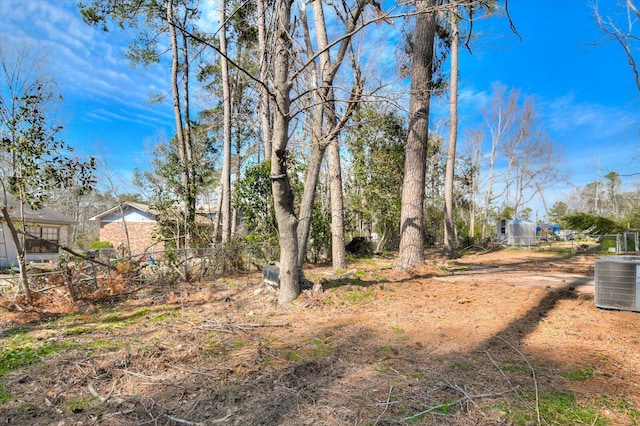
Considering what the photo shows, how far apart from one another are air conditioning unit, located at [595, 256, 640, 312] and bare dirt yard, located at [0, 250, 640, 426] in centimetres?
16

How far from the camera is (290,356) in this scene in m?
3.40

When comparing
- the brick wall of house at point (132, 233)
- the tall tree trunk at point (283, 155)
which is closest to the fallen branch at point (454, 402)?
the tall tree trunk at point (283, 155)

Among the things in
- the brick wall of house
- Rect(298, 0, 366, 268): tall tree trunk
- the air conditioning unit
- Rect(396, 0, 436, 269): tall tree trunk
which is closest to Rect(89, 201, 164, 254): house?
the brick wall of house

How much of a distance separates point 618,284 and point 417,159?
447 centimetres

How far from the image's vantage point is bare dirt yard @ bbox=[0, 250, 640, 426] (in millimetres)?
2406

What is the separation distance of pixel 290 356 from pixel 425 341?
1.44m

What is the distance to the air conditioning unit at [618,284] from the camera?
434 centimetres

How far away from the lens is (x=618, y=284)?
14.6 ft

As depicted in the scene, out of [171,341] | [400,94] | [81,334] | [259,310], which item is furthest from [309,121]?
[81,334]

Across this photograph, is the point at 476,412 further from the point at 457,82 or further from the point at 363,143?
the point at 457,82

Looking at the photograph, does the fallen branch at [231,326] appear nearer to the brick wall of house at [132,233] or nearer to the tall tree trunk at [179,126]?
the tall tree trunk at [179,126]

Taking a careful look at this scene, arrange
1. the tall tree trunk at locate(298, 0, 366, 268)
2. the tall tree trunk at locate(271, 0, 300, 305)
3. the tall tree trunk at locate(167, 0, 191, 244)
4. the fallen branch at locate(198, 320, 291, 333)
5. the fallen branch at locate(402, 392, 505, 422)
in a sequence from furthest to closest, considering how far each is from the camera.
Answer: the tall tree trunk at locate(167, 0, 191, 244) → the tall tree trunk at locate(298, 0, 366, 268) → the tall tree trunk at locate(271, 0, 300, 305) → the fallen branch at locate(198, 320, 291, 333) → the fallen branch at locate(402, 392, 505, 422)

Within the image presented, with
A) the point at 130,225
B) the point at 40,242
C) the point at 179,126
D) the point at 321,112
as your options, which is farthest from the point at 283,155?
the point at 130,225

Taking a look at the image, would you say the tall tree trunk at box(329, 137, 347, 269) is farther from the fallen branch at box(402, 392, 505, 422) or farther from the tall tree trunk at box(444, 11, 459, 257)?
the fallen branch at box(402, 392, 505, 422)
